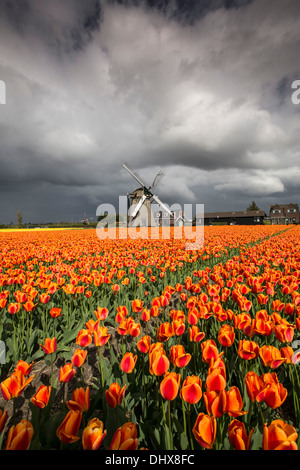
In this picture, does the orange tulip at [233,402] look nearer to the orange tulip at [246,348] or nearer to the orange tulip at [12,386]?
the orange tulip at [246,348]

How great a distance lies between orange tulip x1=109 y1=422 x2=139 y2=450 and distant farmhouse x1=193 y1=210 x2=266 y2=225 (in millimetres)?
71769

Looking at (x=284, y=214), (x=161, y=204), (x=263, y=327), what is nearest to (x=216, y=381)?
(x=263, y=327)

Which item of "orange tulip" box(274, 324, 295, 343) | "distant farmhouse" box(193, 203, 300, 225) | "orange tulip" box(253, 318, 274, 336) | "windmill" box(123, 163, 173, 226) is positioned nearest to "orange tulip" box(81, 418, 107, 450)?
"orange tulip" box(253, 318, 274, 336)

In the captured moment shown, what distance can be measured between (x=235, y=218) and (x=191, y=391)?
259ft

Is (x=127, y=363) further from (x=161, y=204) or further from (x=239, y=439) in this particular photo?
(x=161, y=204)

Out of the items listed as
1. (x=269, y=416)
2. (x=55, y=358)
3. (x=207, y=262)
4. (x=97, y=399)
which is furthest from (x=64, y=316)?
(x=207, y=262)

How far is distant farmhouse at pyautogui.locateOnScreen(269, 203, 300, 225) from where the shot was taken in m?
82.8

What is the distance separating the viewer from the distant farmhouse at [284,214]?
82750mm

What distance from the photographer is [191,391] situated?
1.45 meters

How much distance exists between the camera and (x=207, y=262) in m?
8.64

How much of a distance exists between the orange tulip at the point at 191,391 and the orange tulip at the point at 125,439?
0.39 m

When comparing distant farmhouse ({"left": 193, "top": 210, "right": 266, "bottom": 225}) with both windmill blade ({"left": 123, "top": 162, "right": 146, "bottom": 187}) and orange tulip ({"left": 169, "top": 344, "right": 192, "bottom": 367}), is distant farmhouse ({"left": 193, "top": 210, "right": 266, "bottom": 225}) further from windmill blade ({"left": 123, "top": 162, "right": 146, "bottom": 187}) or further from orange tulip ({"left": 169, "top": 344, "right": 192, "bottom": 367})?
orange tulip ({"left": 169, "top": 344, "right": 192, "bottom": 367})

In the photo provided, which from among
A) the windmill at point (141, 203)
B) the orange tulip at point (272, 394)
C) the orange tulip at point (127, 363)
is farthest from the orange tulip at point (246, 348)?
the windmill at point (141, 203)
